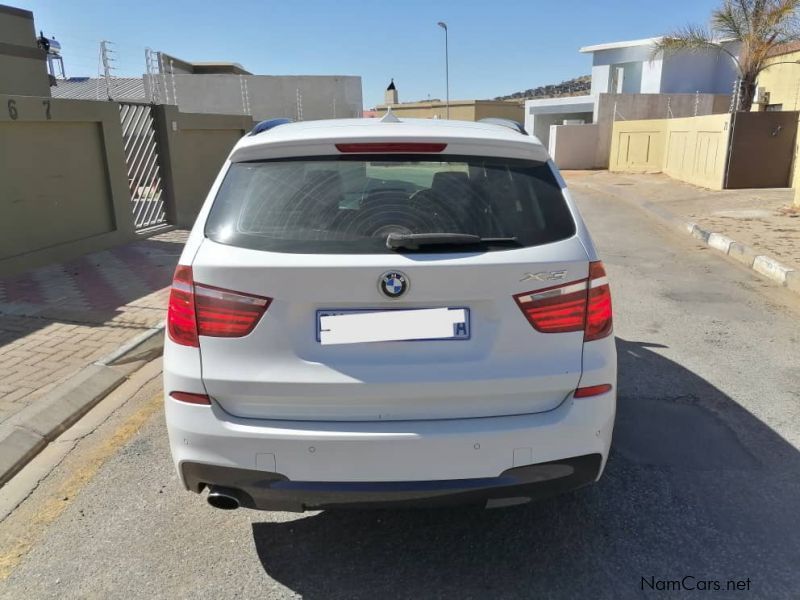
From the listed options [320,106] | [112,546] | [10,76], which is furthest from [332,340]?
[320,106]

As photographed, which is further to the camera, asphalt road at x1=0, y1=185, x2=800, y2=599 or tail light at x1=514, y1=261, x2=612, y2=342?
asphalt road at x1=0, y1=185, x2=800, y2=599

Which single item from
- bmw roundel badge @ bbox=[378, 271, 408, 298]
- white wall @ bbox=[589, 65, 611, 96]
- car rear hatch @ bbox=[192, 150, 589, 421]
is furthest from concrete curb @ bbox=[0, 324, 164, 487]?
white wall @ bbox=[589, 65, 611, 96]

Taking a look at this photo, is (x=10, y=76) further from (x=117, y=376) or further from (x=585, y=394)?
(x=585, y=394)

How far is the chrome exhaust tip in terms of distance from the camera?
2334 mm

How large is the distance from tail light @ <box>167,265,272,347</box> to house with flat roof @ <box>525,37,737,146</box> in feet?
93.7

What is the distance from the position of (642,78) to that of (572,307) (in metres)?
34.9

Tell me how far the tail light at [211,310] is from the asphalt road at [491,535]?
1.05 meters

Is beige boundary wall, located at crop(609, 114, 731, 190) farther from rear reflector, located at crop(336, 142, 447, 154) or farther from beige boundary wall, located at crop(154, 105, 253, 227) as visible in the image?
rear reflector, located at crop(336, 142, 447, 154)

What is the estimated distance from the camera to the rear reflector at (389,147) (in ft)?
8.10

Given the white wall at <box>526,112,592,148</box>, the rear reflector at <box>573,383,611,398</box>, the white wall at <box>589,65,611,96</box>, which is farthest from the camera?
the white wall at <box>589,65,611,96</box>

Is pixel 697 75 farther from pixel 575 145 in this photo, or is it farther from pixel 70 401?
pixel 70 401

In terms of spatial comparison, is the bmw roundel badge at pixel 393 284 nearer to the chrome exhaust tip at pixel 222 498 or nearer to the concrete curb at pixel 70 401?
the chrome exhaust tip at pixel 222 498

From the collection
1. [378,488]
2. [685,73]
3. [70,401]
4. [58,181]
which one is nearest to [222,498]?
[378,488]

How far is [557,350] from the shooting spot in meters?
2.28
